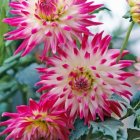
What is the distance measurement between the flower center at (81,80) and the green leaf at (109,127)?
0.04 m

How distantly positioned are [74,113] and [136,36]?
649mm

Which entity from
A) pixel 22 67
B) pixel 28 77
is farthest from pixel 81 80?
pixel 22 67

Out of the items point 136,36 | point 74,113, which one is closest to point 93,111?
point 74,113

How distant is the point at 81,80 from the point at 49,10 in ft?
0.28

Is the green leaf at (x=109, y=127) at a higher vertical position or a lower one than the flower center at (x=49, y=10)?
lower

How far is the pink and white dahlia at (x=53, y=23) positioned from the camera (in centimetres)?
52

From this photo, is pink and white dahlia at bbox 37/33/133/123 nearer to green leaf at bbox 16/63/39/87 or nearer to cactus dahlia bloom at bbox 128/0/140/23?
cactus dahlia bloom at bbox 128/0/140/23

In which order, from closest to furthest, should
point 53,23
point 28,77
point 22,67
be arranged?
point 53,23 → point 28,77 → point 22,67

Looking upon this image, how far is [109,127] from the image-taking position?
52 centimetres

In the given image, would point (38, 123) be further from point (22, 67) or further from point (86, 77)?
point (22, 67)

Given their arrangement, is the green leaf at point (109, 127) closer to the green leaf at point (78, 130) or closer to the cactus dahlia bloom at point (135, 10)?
the green leaf at point (78, 130)

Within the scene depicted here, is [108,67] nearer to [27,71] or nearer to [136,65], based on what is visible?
[136,65]

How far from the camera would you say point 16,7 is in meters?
0.54

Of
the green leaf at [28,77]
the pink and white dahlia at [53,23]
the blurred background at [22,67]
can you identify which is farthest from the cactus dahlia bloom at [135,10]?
the green leaf at [28,77]
